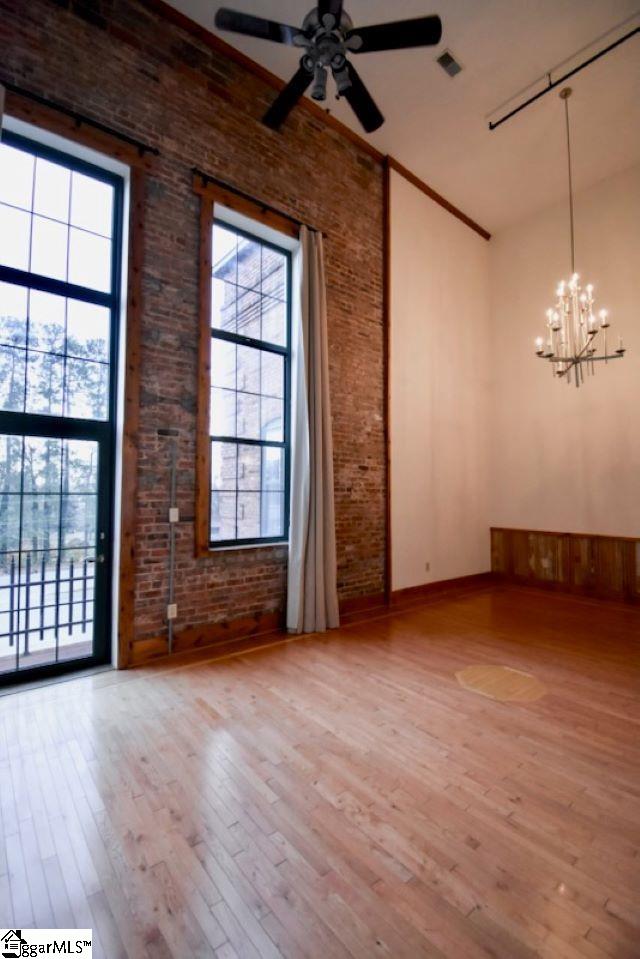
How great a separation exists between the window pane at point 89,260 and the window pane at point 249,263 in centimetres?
121

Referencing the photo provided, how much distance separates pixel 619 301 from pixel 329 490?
474cm

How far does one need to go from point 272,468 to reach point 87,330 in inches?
78.5

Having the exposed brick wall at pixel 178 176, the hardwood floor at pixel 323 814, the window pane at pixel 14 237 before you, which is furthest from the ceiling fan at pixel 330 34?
the hardwood floor at pixel 323 814

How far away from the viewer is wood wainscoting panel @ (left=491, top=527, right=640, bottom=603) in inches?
219

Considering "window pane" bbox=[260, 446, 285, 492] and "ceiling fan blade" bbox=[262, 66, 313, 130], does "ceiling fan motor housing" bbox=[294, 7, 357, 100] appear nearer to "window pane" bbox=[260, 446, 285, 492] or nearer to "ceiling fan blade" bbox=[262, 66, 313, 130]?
"ceiling fan blade" bbox=[262, 66, 313, 130]

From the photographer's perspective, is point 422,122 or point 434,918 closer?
point 434,918

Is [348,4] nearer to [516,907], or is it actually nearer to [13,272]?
[13,272]

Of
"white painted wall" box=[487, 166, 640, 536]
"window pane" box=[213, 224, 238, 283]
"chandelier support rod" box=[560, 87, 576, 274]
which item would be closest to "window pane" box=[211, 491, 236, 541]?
"window pane" box=[213, 224, 238, 283]

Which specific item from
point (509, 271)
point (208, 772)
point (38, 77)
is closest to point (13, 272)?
point (38, 77)

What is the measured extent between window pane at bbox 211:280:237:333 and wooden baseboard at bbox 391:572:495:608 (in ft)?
11.6

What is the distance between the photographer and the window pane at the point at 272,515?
4.38m

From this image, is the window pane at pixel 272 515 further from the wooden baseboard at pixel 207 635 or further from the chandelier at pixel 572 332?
the chandelier at pixel 572 332

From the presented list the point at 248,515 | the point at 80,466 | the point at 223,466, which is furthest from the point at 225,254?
the point at 248,515

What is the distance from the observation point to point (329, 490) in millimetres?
4371
